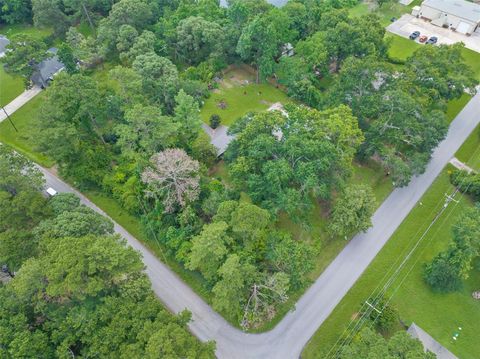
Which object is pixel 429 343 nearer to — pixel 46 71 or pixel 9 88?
pixel 46 71

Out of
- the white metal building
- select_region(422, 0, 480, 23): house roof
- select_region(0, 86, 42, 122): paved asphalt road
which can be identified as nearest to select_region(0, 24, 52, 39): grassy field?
select_region(0, 86, 42, 122): paved asphalt road

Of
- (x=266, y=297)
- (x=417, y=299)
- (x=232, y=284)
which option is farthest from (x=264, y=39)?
(x=417, y=299)

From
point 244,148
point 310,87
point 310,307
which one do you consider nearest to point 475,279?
point 310,307

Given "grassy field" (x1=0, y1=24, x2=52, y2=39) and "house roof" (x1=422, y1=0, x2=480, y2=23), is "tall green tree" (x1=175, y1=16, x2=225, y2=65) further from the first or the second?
"house roof" (x1=422, y1=0, x2=480, y2=23)

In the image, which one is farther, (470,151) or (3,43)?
(3,43)

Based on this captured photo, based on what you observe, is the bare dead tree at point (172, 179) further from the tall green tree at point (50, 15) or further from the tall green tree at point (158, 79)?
the tall green tree at point (50, 15)

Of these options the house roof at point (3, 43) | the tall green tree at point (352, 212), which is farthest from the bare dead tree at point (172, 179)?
the house roof at point (3, 43)
